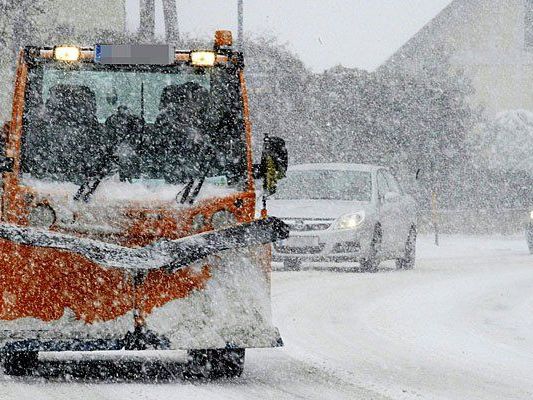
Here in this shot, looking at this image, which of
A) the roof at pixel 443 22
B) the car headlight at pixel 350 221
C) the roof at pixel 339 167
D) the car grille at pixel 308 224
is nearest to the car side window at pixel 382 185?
the roof at pixel 339 167

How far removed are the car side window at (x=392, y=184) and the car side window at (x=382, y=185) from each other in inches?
7.3

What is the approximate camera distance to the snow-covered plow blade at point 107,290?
8.34 meters

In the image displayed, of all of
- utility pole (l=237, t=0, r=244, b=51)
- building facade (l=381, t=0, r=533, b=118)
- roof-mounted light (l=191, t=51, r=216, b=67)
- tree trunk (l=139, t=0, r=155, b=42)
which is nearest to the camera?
roof-mounted light (l=191, t=51, r=216, b=67)

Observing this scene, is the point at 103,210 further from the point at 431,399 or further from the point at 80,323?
the point at 431,399

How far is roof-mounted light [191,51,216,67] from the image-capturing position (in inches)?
372

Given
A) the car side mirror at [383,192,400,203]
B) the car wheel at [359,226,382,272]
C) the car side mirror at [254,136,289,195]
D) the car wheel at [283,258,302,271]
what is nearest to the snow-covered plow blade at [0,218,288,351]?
the car side mirror at [254,136,289,195]

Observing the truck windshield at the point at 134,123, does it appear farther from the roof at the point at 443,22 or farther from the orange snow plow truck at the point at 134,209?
the roof at the point at 443,22

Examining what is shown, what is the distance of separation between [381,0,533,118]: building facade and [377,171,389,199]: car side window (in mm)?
46324

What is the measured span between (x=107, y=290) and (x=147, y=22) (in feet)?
72.8

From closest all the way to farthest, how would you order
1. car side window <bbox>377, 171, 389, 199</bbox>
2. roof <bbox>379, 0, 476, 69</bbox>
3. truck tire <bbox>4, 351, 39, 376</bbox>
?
truck tire <bbox>4, 351, 39, 376</bbox>
car side window <bbox>377, 171, 389, 199</bbox>
roof <bbox>379, 0, 476, 69</bbox>

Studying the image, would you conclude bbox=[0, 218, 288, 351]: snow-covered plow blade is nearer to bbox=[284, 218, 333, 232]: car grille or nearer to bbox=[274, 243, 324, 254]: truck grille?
bbox=[274, 243, 324, 254]: truck grille

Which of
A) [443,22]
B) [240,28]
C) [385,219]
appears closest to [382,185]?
[385,219]

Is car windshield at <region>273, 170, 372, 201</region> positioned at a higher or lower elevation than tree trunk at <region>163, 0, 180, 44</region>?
lower

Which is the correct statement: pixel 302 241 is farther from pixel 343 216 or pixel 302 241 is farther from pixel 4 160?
pixel 4 160
